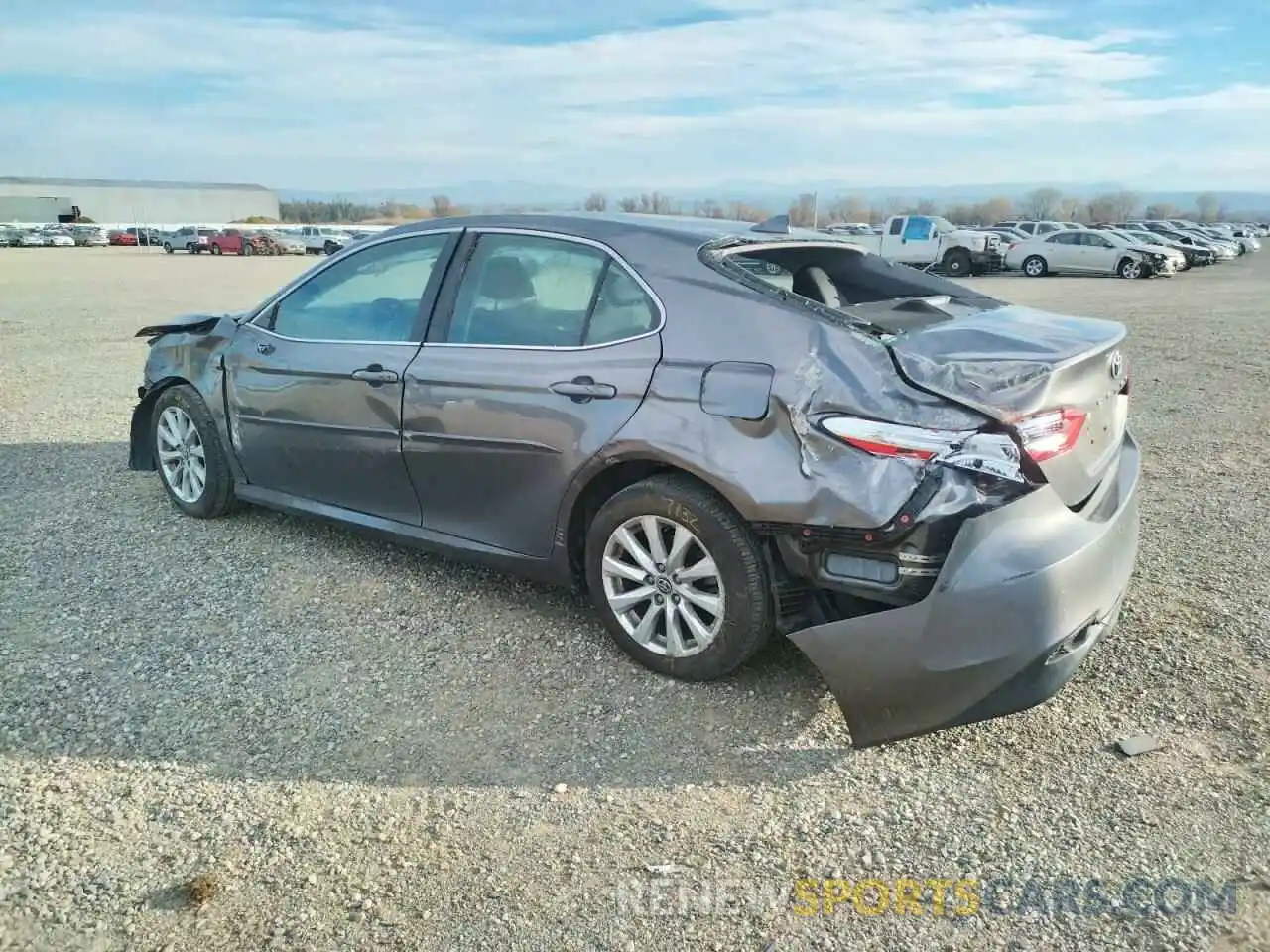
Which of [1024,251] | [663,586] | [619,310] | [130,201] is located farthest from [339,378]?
[130,201]

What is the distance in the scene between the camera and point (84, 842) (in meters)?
2.75

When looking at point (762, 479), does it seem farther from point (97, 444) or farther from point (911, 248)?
point (911, 248)

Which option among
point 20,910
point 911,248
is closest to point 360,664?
point 20,910

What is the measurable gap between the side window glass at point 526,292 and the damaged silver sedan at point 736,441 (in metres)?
0.01

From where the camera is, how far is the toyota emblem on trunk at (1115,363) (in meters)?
3.45

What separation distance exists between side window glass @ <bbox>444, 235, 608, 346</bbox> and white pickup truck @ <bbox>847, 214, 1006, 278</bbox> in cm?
2670

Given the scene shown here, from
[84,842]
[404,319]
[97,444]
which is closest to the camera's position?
[84,842]

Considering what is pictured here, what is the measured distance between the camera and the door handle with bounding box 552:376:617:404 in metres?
3.56

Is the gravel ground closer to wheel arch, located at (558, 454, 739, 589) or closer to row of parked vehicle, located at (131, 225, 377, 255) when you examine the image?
wheel arch, located at (558, 454, 739, 589)

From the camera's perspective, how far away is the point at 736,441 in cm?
324

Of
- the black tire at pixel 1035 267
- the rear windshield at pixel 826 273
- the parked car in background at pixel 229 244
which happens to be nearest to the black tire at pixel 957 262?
the black tire at pixel 1035 267

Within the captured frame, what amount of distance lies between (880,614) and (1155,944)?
1.06 metres

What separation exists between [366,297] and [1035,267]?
94.0 ft

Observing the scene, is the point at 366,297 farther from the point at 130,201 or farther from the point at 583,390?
the point at 130,201
